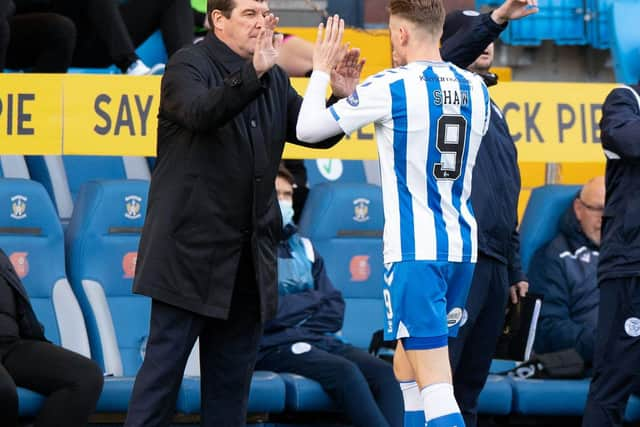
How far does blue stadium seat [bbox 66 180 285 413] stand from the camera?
6.41 metres

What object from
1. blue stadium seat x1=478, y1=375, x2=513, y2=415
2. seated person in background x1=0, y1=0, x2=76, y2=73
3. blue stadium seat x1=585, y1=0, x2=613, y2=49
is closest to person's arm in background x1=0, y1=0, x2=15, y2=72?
seated person in background x1=0, y1=0, x2=76, y2=73

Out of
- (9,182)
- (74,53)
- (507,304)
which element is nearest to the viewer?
(507,304)

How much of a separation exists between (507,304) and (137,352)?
1.97m

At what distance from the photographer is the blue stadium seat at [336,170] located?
312 inches

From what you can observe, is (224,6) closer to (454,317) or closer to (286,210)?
(454,317)

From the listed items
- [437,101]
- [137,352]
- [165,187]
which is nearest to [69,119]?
[137,352]

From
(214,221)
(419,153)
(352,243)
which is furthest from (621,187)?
(352,243)

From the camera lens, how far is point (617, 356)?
5.23 m

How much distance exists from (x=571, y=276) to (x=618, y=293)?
1.48m

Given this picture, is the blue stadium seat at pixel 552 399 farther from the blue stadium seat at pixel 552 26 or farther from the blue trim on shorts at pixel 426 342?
the blue stadium seat at pixel 552 26

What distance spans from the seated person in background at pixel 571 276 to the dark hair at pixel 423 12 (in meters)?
2.57

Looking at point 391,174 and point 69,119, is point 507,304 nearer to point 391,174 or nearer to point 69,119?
point 391,174

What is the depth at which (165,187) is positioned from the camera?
4320 mm

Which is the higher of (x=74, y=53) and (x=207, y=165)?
(x=74, y=53)
